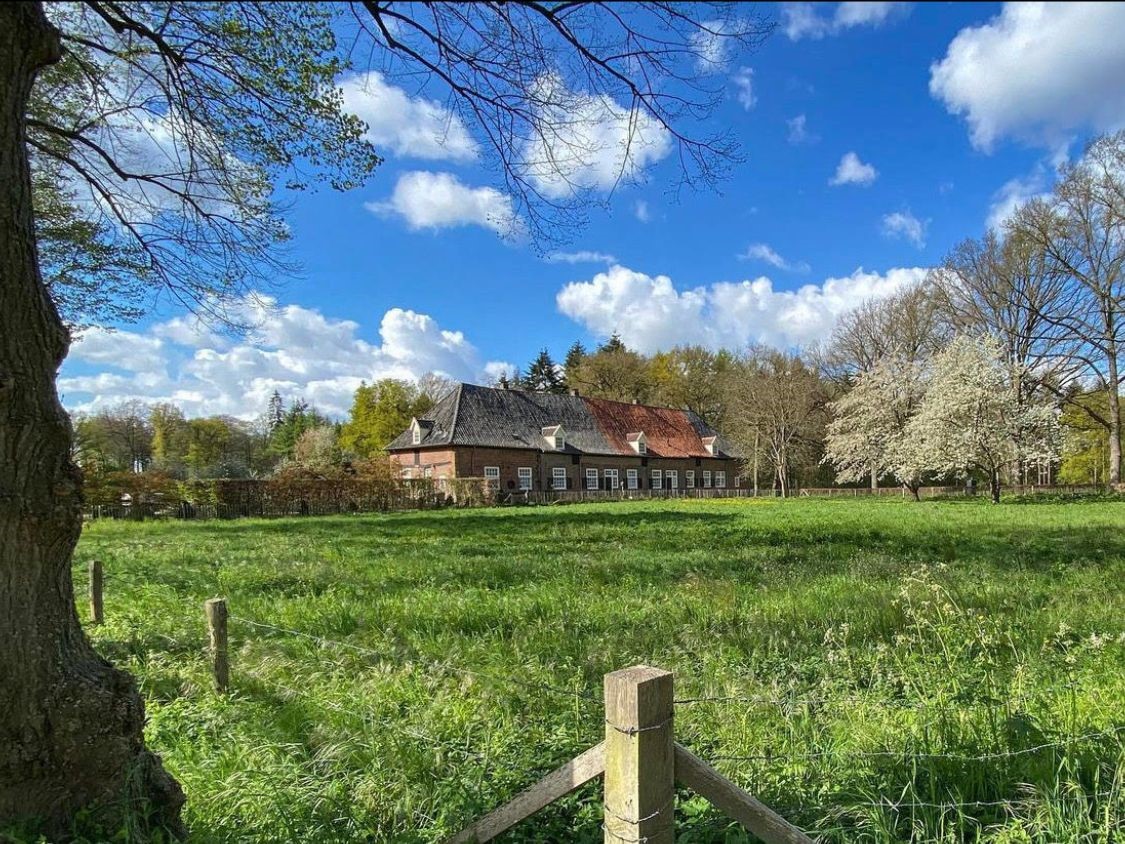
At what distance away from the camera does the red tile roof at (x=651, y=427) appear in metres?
51.0

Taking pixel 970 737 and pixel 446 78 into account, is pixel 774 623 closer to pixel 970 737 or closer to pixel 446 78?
pixel 970 737

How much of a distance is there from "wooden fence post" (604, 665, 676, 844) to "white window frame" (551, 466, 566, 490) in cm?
4422

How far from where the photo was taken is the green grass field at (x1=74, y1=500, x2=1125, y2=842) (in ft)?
9.44

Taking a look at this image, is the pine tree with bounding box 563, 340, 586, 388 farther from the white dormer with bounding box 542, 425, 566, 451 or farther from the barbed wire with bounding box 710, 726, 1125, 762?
the barbed wire with bounding box 710, 726, 1125, 762

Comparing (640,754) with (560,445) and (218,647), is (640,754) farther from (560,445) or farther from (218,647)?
(560,445)

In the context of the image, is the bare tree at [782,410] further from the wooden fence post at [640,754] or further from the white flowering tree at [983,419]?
the wooden fence post at [640,754]

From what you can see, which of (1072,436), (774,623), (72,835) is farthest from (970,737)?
(1072,436)

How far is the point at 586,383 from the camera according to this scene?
64.1 m

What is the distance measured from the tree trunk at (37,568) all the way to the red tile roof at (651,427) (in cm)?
4763

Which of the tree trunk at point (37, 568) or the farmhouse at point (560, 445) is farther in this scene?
the farmhouse at point (560, 445)

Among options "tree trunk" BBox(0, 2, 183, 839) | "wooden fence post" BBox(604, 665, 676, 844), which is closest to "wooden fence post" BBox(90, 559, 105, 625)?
"tree trunk" BBox(0, 2, 183, 839)

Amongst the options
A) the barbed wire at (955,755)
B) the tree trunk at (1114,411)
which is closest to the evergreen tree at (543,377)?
the tree trunk at (1114,411)

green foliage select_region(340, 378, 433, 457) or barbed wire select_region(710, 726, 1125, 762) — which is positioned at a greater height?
green foliage select_region(340, 378, 433, 457)

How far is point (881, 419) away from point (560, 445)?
2141 centimetres
